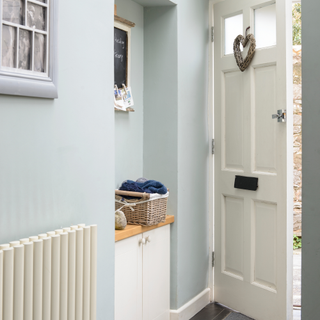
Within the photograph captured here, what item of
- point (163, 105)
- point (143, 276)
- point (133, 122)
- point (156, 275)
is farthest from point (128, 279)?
point (163, 105)

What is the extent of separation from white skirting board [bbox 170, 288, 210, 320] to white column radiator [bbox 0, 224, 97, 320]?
3.45ft

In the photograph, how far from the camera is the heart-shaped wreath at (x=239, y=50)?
240cm

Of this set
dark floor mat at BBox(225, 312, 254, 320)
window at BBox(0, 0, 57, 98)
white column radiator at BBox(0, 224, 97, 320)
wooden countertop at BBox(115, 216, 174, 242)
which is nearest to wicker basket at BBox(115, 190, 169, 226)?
wooden countertop at BBox(115, 216, 174, 242)

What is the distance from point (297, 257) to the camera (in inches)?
161

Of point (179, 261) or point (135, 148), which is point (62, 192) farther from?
point (179, 261)

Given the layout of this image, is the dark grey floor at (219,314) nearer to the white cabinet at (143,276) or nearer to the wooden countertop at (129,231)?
the white cabinet at (143,276)

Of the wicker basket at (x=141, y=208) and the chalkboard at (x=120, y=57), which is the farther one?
the chalkboard at (x=120, y=57)

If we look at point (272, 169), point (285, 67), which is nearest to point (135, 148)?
point (272, 169)

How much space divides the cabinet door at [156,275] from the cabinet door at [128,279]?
0.19 feet

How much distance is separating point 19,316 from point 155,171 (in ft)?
4.65

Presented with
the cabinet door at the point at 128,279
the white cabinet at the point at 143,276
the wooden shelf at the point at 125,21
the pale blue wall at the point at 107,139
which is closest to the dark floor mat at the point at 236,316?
the pale blue wall at the point at 107,139

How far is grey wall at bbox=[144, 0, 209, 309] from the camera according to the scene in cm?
241

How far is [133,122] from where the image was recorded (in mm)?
2457

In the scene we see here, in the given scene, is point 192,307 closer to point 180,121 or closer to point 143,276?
point 143,276
